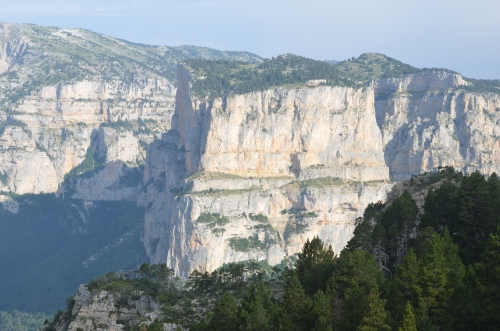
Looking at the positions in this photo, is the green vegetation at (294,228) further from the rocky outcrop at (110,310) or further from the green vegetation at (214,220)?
the rocky outcrop at (110,310)

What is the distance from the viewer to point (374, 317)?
5997cm

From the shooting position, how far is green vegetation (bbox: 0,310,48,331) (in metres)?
177

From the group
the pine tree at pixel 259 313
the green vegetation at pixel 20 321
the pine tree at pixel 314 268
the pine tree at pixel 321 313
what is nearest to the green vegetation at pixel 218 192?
the green vegetation at pixel 20 321

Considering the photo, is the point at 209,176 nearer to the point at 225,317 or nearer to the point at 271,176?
the point at 271,176

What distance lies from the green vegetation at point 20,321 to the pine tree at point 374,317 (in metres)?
123

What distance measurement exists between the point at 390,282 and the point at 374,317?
9.38 m

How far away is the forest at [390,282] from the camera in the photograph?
6225 cm

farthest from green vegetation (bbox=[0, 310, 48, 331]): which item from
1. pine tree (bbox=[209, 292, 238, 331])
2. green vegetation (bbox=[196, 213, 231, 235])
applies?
pine tree (bbox=[209, 292, 238, 331])

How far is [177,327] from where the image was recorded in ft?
263

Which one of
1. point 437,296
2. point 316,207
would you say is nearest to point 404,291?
point 437,296

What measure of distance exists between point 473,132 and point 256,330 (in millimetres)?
136567

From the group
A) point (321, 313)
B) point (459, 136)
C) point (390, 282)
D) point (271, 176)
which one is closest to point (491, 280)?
point (390, 282)

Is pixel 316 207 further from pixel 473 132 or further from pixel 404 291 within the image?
pixel 404 291

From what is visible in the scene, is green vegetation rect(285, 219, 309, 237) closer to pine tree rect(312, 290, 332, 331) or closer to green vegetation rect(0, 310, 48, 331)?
green vegetation rect(0, 310, 48, 331)
